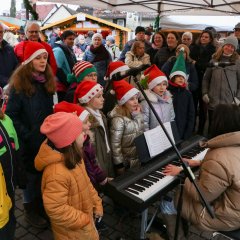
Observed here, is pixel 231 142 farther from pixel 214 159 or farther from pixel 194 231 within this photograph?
pixel 194 231

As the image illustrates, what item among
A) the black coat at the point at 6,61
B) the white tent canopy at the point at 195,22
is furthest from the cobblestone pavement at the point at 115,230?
the white tent canopy at the point at 195,22

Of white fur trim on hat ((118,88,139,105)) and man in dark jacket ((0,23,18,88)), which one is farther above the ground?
man in dark jacket ((0,23,18,88))

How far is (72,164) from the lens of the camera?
6.06 ft

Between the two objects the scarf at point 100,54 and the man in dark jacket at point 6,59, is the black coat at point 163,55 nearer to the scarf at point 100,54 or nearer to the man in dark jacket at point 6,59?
the scarf at point 100,54

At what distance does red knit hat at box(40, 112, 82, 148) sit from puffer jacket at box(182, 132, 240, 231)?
97 centimetres

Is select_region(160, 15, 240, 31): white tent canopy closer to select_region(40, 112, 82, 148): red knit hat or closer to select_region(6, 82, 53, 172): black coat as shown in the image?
select_region(6, 82, 53, 172): black coat

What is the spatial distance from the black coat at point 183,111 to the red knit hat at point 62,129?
2.15 m

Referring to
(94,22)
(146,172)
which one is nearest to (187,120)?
(146,172)

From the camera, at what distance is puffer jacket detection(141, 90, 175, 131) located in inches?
123

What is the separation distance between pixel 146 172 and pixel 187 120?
1725 millimetres

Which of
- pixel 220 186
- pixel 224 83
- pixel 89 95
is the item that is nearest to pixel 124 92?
pixel 89 95

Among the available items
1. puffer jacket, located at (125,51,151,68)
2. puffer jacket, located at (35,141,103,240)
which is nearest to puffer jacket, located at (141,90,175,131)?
puffer jacket, located at (35,141,103,240)

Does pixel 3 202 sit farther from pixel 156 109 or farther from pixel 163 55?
pixel 163 55

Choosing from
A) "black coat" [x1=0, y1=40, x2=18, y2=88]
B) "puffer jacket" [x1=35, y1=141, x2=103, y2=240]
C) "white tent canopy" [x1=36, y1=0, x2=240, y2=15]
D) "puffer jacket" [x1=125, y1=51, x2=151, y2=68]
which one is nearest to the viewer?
"puffer jacket" [x1=35, y1=141, x2=103, y2=240]
